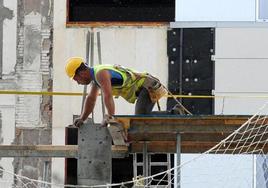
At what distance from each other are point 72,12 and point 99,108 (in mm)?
2472

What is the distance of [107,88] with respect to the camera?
10.5m

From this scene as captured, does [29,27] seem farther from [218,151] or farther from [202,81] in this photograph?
[218,151]

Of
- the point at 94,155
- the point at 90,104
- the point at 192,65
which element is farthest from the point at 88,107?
the point at 192,65

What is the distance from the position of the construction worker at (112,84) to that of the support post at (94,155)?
20 centimetres

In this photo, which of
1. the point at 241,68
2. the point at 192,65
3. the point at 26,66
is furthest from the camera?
the point at 26,66

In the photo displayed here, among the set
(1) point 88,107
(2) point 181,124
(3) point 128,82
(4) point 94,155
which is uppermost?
(3) point 128,82

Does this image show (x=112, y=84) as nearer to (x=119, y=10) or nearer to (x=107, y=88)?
(x=107, y=88)

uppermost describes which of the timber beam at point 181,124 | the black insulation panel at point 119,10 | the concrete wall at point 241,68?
the black insulation panel at point 119,10

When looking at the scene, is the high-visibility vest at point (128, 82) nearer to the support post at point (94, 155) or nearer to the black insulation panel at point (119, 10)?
the support post at point (94, 155)

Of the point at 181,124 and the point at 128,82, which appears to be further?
the point at 128,82

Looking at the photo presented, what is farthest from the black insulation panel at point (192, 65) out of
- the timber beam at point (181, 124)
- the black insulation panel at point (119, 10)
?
the timber beam at point (181, 124)

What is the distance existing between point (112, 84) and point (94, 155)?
39.2 inches

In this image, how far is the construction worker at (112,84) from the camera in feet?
34.6

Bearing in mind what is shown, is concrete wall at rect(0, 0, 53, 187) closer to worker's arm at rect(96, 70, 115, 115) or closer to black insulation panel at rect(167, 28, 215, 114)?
black insulation panel at rect(167, 28, 215, 114)
